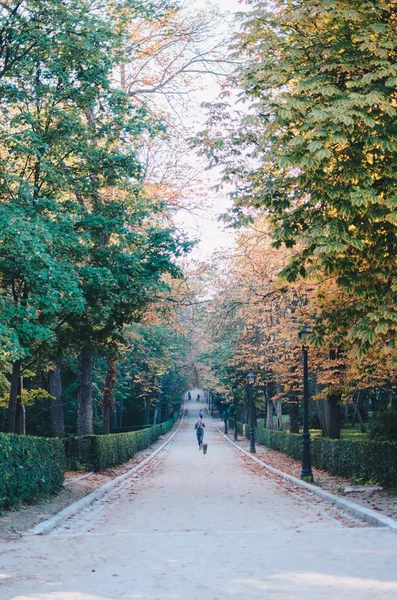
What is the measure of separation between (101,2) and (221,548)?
40.6 feet

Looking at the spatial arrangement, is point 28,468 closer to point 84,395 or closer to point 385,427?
point 84,395

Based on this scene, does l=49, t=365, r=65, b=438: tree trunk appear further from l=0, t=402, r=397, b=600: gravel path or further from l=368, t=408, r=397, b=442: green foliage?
l=0, t=402, r=397, b=600: gravel path

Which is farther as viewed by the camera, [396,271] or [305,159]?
[396,271]

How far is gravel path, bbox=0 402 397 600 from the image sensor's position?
625cm

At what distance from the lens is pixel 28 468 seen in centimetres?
1321

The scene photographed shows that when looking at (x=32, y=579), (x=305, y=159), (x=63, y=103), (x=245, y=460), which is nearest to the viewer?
(x=32, y=579)

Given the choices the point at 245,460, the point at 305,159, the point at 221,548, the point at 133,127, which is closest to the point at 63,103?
the point at 133,127

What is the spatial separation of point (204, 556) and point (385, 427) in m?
16.5

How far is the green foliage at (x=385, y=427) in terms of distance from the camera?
74.9 feet

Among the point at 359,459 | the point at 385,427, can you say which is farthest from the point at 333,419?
the point at 359,459

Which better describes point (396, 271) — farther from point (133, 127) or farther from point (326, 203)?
point (133, 127)

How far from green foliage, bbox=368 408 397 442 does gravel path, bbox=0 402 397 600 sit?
8.94 meters

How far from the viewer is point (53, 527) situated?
11109mm

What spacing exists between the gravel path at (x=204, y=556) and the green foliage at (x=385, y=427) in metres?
8.94
